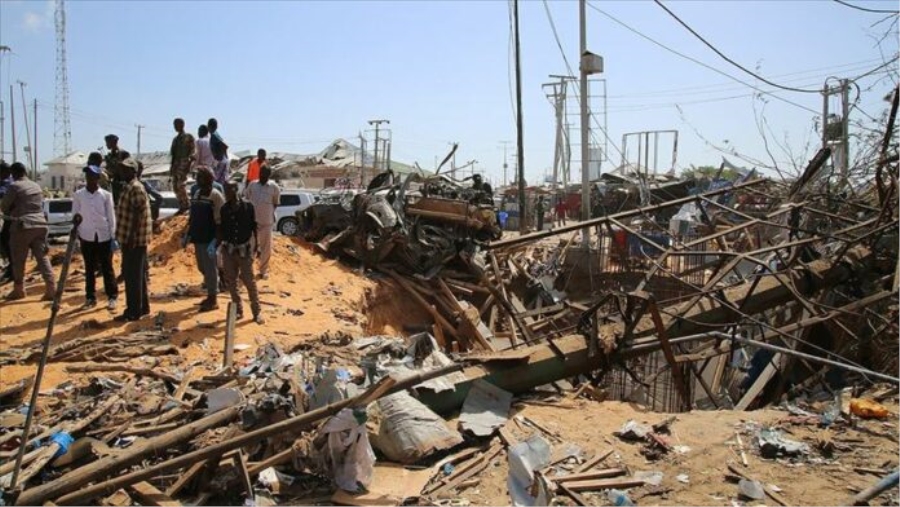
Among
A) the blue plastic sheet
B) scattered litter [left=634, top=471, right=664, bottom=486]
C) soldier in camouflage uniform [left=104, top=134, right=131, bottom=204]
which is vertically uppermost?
soldier in camouflage uniform [left=104, top=134, right=131, bottom=204]

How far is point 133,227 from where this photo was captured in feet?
22.2

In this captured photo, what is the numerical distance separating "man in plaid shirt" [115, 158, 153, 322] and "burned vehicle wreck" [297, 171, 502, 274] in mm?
5178

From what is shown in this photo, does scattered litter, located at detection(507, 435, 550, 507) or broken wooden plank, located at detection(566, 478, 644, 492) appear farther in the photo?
broken wooden plank, located at detection(566, 478, 644, 492)

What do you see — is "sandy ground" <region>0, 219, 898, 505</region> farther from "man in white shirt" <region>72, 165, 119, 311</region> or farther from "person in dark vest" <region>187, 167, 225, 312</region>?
"person in dark vest" <region>187, 167, 225, 312</region>

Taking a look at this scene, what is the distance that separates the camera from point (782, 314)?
8789 mm

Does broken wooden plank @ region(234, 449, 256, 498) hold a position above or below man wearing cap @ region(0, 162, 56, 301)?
below

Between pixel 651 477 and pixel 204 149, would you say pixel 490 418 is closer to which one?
pixel 651 477

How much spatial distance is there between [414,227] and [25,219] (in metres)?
6.32

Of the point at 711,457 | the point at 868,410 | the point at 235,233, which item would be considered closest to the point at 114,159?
the point at 235,233

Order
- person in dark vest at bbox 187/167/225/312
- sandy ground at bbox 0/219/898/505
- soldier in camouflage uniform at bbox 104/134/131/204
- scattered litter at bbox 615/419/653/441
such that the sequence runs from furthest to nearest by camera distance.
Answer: soldier in camouflage uniform at bbox 104/134/131/204 → person in dark vest at bbox 187/167/225/312 → scattered litter at bbox 615/419/653/441 → sandy ground at bbox 0/219/898/505

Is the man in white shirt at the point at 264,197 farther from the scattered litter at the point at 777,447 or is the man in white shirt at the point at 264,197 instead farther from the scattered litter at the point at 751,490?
the scattered litter at the point at 751,490

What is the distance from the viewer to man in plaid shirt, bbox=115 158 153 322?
6.75m

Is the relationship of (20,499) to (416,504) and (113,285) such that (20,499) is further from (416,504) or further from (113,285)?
(113,285)

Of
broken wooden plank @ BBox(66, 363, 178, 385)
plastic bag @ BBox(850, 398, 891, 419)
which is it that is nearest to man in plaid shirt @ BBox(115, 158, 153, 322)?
broken wooden plank @ BBox(66, 363, 178, 385)
